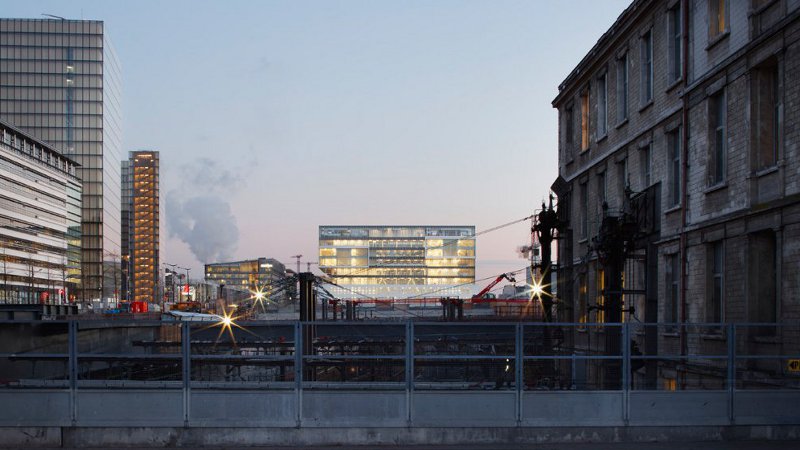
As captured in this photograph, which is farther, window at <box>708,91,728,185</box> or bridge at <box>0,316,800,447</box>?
window at <box>708,91,728,185</box>

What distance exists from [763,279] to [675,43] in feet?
30.7

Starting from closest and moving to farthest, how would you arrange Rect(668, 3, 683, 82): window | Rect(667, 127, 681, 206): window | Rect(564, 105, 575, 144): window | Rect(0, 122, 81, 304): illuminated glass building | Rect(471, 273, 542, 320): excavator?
Rect(668, 3, 683, 82): window, Rect(667, 127, 681, 206): window, Rect(564, 105, 575, 144): window, Rect(471, 273, 542, 320): excavator, Rect(0, 122, 81, 304): illuminated glass building

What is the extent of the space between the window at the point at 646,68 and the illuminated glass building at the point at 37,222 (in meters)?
113

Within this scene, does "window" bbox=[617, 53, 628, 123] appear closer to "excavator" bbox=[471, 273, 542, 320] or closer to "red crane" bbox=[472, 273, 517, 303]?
"excavator" bbox=[471, 273, 542, 320]

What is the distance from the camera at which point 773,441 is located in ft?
57.0

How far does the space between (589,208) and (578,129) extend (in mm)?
4399

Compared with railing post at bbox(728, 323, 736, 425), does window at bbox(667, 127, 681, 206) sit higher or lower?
higher

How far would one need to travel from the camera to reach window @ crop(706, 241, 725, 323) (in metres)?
23.9

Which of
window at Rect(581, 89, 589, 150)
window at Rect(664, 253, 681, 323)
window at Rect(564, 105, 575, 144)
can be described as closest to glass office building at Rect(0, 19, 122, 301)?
window at Rect(564, 105, 575, 144)

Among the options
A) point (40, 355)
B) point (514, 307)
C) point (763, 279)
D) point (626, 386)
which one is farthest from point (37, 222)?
point (626, 386)

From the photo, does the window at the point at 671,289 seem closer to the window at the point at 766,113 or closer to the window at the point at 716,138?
the window at the point at 716,138

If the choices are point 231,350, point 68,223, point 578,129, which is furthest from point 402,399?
point 68,223

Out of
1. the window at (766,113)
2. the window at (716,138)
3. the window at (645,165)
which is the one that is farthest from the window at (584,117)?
the window at (766,113)

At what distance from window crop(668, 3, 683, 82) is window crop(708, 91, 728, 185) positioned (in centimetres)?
307
